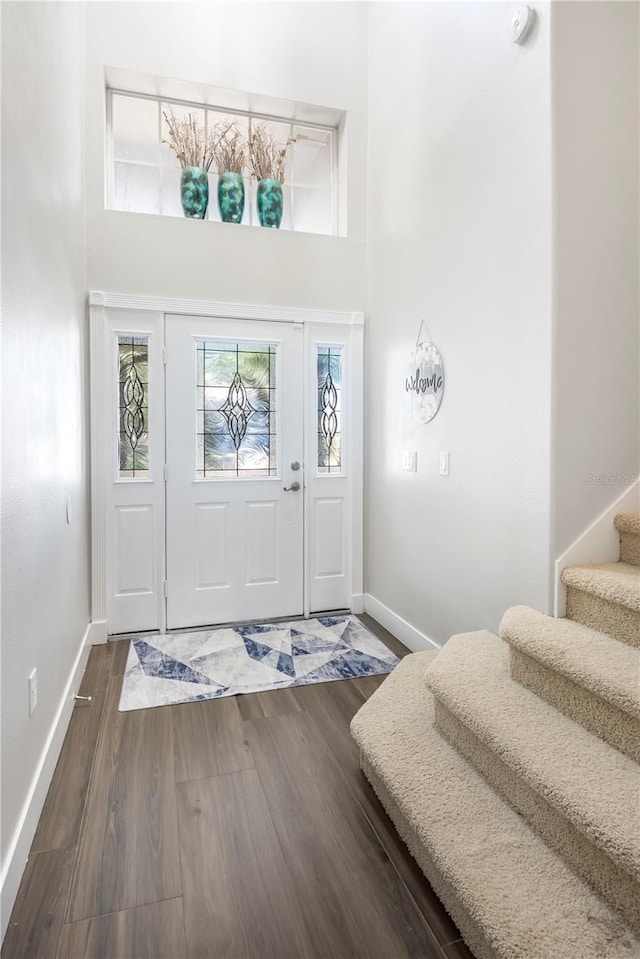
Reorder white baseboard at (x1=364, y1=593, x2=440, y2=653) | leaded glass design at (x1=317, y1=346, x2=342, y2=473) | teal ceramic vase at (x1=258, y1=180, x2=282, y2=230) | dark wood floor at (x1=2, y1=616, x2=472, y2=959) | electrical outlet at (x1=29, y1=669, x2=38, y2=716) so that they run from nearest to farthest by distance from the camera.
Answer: dark wood floor at (x1=2, y1=616, x2=472, y2=959) → electrical outlet at (x1=29, y1=669, x2=38, y2=716) → white baseboard at (x1=364, y1=593, x2=440, y2=653) → teal ceramic vase at (x1=258, y1=180, x2=282, y2=230) → leaded glass design at (x1=317, y1=346, x2=342, y2=473)

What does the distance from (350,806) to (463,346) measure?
195 cm

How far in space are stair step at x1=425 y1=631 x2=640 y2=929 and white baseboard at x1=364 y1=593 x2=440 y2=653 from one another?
36.9 inches

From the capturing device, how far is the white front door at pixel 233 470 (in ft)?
10.4

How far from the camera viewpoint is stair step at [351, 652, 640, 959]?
1.08 m

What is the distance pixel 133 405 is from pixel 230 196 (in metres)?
1.48

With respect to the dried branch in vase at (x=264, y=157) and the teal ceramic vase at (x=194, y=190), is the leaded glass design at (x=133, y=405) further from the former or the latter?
the dried branch in vase at (x=264, y=157)

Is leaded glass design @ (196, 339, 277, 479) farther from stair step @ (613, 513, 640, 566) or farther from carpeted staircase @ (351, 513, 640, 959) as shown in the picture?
stair step @ (613, 513, 640, 566)

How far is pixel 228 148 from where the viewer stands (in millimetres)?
3277

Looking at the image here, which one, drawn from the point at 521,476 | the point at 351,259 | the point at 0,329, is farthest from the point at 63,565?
the point at 351,259

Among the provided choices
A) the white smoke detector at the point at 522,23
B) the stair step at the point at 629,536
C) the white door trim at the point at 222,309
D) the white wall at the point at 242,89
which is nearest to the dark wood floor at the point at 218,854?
the stair step at the point at 629,536

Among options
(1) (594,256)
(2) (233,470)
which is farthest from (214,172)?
(1) (594,256)

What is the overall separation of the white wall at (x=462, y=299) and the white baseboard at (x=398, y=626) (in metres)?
0.06

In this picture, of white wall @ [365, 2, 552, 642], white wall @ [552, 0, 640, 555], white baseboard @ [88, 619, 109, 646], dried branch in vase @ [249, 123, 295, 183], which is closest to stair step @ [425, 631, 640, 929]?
white wall @ [365, 2, 552, 642]

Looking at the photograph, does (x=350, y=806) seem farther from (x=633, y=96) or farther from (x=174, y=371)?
(x=633, y=96)
